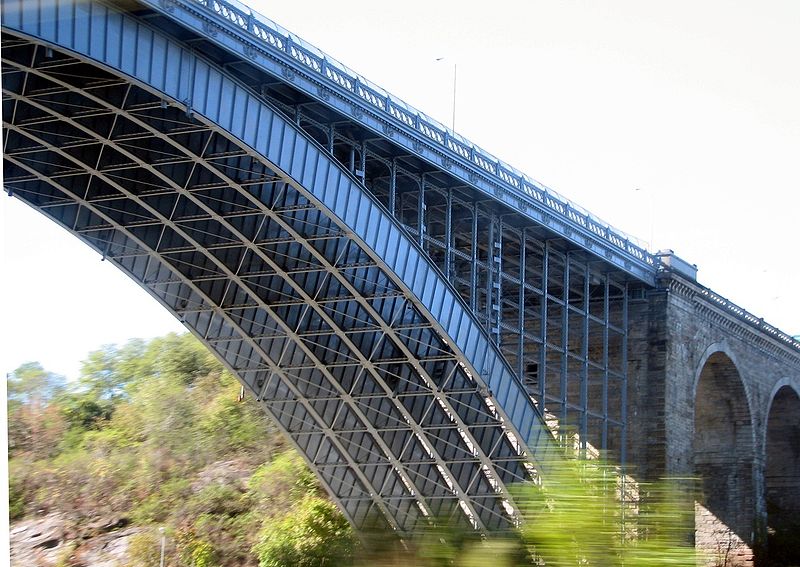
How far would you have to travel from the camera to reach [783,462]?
64.1 metres

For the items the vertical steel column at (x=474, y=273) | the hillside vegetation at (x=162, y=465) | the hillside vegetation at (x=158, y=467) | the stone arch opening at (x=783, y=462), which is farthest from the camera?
the stone arch opening at (x=783, y=462)

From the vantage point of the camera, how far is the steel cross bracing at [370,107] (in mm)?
26766

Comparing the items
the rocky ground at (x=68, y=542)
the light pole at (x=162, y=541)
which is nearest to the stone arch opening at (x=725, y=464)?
the light pole at (x=162, y=541)

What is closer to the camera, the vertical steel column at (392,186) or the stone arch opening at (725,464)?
the vertical steel column at (392,186)

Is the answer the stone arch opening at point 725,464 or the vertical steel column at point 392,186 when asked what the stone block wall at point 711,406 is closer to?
the stone arch opening at point 725,464

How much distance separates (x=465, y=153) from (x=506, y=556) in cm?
2651

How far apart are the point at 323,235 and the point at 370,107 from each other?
375 cm

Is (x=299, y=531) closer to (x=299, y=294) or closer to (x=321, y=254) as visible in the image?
(x=299, y=294)

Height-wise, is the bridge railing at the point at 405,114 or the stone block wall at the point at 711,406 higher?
the bridge railing at the point at 405,114

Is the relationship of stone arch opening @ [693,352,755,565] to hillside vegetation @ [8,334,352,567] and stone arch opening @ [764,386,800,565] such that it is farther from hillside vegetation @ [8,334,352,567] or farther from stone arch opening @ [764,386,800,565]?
hillside vegetation @ [8,334,352,567]

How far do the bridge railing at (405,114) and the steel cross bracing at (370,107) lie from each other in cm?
2

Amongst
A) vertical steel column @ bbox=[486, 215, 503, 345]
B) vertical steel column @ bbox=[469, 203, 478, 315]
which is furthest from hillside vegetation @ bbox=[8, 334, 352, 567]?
vertical steel column @ bbox=[469, 203, 478, 315]

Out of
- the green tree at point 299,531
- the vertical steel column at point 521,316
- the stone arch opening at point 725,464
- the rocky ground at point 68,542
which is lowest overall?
the rocky ground at point 68,542

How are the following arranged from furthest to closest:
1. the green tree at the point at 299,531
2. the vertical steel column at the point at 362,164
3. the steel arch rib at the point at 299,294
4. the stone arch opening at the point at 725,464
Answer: the stone arch opening at the point at 725,464
the green tree at the point at 299,531
the vertical steel column at the point at 362,164
the steel arch rib at the point at 299,294
